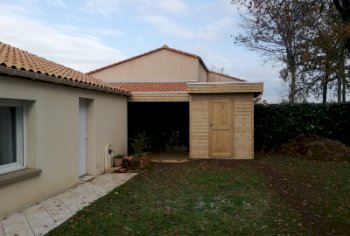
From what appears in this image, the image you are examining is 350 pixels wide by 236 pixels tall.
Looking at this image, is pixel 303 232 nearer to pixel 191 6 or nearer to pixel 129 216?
pixel 129 216

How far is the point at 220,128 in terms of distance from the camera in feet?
45.4

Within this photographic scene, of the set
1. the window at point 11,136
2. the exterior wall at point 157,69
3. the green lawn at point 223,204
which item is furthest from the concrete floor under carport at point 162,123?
the window at point 11,136

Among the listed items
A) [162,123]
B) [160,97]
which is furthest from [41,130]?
[162,123]

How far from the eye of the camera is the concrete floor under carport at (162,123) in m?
18.4

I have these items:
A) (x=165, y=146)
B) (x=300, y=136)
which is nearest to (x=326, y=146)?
(x=300, y=136)

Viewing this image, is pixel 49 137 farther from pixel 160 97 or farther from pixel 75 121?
pixel 160 97

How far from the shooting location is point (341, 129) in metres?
16.3

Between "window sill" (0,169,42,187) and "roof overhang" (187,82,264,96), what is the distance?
24.7 feet

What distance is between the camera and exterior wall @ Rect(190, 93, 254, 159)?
536 inches

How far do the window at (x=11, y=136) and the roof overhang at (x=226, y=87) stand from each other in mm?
7456

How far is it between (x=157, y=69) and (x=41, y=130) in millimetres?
17859

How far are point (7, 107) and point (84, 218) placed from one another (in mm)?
2851

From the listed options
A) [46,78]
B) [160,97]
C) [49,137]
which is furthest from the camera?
[160,97]

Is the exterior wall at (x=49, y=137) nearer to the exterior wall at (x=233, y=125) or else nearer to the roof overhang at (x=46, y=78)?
the roof overhang at (x=46, y=78)
